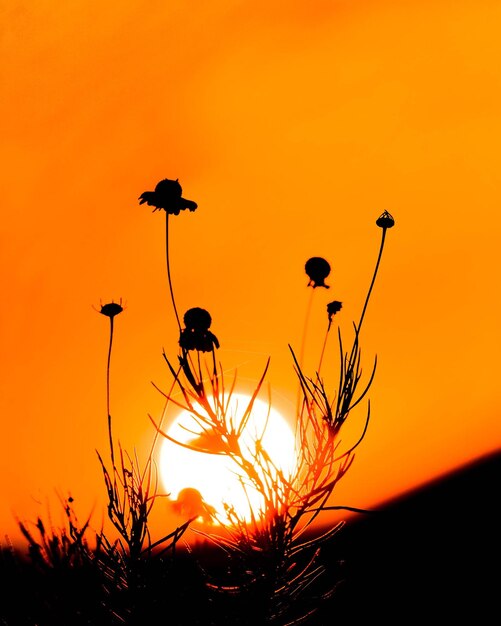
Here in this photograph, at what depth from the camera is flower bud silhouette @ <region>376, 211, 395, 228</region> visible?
299 cm

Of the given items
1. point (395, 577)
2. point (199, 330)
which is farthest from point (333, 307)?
point (395, 577)

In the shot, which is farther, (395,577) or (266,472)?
(395,577)

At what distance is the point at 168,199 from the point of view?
3.36 m

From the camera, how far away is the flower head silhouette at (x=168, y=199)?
11.0ft

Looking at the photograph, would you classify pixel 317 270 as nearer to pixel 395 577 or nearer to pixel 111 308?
pixel 111 308

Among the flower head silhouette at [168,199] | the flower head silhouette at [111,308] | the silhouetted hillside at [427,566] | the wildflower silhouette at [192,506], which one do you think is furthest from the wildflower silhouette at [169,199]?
the silhouetted hillside at [427,566]

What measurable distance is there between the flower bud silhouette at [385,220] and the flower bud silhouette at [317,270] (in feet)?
1.10

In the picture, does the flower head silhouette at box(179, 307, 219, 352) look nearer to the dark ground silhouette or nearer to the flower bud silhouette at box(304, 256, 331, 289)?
the flower bud silhouette at box(304, 256, 331, 289)

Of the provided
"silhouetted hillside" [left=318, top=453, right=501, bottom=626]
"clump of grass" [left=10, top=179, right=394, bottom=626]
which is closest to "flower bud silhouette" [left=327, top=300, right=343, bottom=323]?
"clump of grass" [left=10, top=179, right=394, bottom=626]

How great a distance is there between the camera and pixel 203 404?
8.35 ft

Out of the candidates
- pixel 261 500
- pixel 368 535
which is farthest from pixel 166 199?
pixel 368 535

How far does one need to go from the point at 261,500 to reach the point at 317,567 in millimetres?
495

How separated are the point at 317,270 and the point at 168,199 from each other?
78cm

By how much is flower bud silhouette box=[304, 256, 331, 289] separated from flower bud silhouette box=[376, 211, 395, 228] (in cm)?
34
